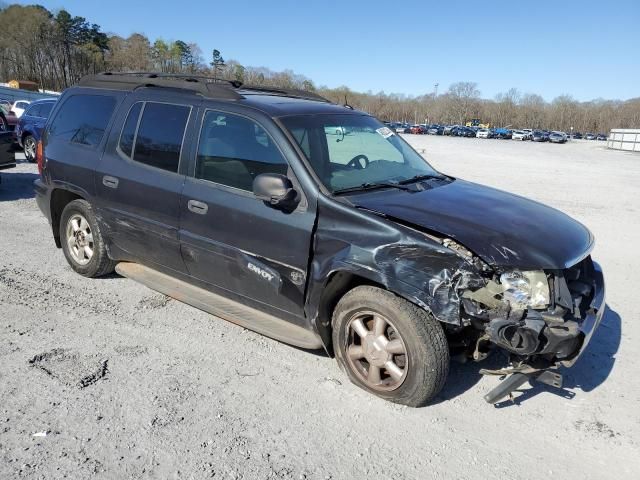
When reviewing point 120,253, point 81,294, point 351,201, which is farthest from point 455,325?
point 81,294

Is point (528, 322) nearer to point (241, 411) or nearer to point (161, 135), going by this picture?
point (241, 411)

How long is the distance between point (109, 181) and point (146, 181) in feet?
1.87

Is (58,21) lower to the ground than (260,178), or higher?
higher

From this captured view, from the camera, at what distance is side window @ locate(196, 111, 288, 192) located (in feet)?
12.5

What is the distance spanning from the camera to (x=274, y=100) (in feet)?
14.2

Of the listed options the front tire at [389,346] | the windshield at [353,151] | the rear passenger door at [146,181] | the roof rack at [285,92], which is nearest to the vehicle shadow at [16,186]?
the rear passenger door at [146,181]

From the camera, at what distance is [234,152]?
13.1 ft

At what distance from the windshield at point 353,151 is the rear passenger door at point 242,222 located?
0.24 m

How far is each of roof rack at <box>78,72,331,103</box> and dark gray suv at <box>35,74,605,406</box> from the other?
0.08ft

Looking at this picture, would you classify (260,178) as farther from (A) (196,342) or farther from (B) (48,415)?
(B) (48,415)

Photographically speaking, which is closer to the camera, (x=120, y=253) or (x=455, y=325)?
(x=455, y=325)

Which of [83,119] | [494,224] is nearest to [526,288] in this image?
[494,224]

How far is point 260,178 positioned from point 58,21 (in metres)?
112

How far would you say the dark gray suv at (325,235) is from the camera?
10.2 ft
